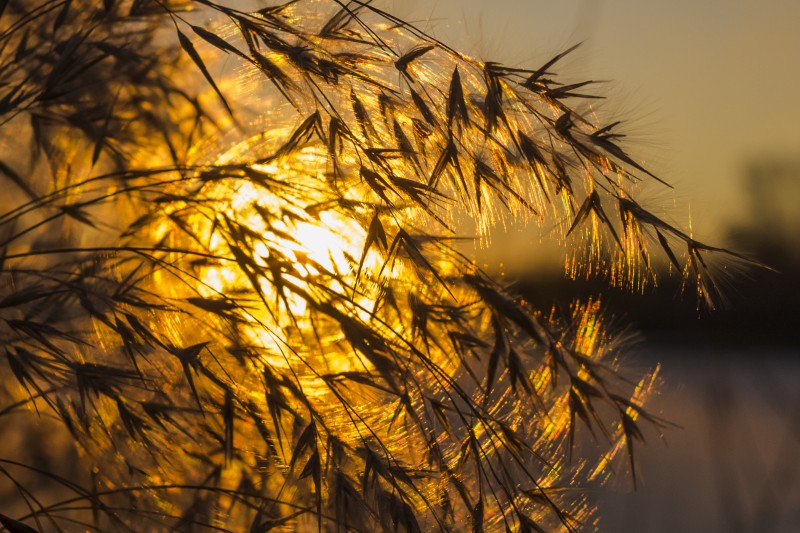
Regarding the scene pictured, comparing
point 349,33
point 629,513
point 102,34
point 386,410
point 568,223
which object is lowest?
point 629,513

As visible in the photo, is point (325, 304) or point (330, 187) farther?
point (330, 187)

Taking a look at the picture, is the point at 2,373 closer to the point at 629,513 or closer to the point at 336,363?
the point at 336,363

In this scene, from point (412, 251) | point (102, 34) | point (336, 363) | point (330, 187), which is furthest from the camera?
point (102, 34)

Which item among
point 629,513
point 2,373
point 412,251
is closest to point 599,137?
point 412,251

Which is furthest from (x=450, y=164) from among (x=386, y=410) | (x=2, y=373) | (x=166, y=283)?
(x=2, y=373)

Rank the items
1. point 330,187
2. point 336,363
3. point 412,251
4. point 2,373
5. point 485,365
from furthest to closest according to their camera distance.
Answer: point 2,373
point 336,363
point 330,187
point 485,365
point 412,251

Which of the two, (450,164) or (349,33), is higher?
(349,33)
